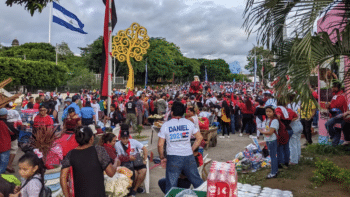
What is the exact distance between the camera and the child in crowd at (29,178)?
2947 millimetres

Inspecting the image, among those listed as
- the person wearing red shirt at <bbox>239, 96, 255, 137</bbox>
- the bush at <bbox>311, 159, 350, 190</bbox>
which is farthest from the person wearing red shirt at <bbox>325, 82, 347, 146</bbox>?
the person wearing red shirt at <bbox>239, 96, 255, 137</bbox>

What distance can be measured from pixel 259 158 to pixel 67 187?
4.96 metres

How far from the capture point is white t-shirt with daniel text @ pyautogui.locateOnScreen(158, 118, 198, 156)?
395cm

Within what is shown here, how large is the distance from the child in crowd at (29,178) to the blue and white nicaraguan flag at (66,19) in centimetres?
1157

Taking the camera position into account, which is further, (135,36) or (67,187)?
(135,36)

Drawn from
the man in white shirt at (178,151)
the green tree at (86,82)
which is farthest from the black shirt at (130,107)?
the green tree at (86,82)

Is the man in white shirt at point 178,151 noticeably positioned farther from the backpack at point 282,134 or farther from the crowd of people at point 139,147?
the backpack at point 282,134

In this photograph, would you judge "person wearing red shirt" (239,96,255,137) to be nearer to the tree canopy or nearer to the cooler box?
the cooler box

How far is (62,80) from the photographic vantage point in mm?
41875

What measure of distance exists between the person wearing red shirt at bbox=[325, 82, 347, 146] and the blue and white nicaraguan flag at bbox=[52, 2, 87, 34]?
11273mm

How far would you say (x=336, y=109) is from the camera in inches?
304

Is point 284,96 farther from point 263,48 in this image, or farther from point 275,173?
point 275,173

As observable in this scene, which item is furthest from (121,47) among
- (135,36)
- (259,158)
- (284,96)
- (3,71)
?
(3,71)

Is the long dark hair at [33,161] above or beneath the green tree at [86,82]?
beneath
